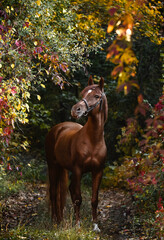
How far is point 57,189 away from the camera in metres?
6.31

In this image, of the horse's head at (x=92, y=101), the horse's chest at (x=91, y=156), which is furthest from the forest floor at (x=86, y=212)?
the horse's head at (x=92, y=101)

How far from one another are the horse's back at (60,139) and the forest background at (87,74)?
50 centimetres

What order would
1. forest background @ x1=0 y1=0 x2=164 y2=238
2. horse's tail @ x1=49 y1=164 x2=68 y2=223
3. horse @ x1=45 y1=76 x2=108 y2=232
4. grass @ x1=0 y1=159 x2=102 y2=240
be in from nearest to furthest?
forest background @ x1=0 y1=0 x2=164 y2=238 < grass @ x1=0 y1=159 x2=102 y2=240 < horse @ x1=45 y1=76 x2=108 y2=232 < horse's tail @ x1=49 y1=164 x2=68 y2=223

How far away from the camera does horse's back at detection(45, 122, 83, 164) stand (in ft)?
19.1

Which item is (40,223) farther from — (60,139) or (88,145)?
(88,145)

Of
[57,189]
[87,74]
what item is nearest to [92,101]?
[57,189]

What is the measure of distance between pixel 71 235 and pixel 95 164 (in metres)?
1.11

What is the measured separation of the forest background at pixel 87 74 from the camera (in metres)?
3.39

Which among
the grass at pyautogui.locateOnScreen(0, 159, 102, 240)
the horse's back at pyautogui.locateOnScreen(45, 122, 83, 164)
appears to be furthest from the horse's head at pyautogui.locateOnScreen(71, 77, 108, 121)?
the grass at pyautogui.locateOnScreen(0, 159, 102, 240)

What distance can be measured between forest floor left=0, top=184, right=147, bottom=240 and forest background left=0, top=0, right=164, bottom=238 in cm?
32

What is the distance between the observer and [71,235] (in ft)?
14.5

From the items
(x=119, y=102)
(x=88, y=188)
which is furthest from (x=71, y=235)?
(x=119, y=102)

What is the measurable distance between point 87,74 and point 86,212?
279 cm

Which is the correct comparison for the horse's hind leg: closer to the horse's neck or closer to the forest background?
the forest background
